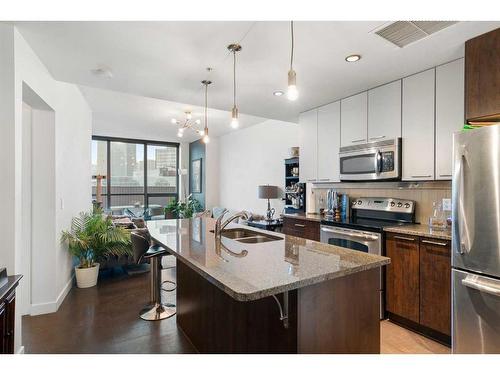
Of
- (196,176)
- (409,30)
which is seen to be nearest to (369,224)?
(409,30)

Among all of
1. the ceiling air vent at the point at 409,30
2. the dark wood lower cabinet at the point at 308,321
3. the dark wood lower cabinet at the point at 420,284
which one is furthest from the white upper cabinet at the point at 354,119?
the dark wood lower cabinet at the point at 308,321

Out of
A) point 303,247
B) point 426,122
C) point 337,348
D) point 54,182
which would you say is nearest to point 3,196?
point 54,182

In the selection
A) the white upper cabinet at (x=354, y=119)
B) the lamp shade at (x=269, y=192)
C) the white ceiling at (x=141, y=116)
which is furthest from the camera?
the lamp shade at (x=269, y=192)

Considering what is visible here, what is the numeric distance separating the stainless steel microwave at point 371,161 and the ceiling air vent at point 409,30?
3.59ft

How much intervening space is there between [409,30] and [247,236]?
6.70 ft

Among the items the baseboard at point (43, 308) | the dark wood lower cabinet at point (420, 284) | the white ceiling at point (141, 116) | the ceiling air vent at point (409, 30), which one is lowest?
the baseboard at point (43, 308)

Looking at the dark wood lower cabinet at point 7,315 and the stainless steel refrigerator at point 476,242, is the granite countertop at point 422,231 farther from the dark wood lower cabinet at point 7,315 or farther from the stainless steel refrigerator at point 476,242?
the dark wood lower cabinet at point 7,315

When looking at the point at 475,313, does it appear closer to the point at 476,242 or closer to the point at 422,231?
the point at 476,242

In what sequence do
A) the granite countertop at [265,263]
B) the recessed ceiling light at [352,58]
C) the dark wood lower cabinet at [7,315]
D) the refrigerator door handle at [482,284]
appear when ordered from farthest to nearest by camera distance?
the recessed ceiling light at [352,58]
the refrigerator door handle at [482,284]
the dark wood lower cabinet at [7,315]
the granite countertop at [265,263]

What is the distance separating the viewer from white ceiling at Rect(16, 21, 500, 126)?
2.01m

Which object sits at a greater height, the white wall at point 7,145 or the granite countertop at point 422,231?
the white wall at point 7,145

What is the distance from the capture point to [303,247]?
189cm

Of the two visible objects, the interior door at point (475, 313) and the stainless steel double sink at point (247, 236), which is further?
the stainless steel double sink at point (247, 236)

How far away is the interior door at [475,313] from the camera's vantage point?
1854 mm
